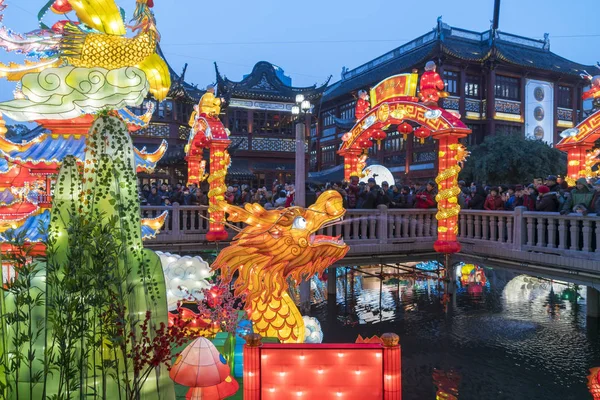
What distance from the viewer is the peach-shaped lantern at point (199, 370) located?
3.02m

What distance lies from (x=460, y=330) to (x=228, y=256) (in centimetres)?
534

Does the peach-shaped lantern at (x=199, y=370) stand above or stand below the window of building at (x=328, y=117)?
below

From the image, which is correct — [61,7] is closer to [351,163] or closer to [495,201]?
[495,201]

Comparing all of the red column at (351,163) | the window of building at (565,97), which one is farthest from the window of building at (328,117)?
the red column at (351,163)

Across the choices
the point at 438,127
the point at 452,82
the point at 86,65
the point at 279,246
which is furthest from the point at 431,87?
the point at 452,82

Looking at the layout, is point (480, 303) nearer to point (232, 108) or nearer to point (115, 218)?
point (115, 218)

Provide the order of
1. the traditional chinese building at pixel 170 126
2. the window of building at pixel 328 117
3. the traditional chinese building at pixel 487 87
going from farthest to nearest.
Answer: the window of building at pixel 328 117
the traditional chinese building at pixel 487 87
the traditional chinese building at pixel 170 126

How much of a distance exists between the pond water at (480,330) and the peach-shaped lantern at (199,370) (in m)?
3.43

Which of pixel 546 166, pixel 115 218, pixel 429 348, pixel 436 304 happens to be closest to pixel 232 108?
pixel 546 166

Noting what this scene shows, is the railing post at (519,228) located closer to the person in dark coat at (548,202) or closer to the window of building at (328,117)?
the person in dark coat at (548,202)

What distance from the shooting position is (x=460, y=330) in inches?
321

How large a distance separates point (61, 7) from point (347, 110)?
29533mm

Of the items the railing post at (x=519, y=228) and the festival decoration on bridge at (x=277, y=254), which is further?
the railing post at (x=519, y=228)

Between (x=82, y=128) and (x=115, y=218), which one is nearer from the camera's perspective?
(x=115, y=218)
